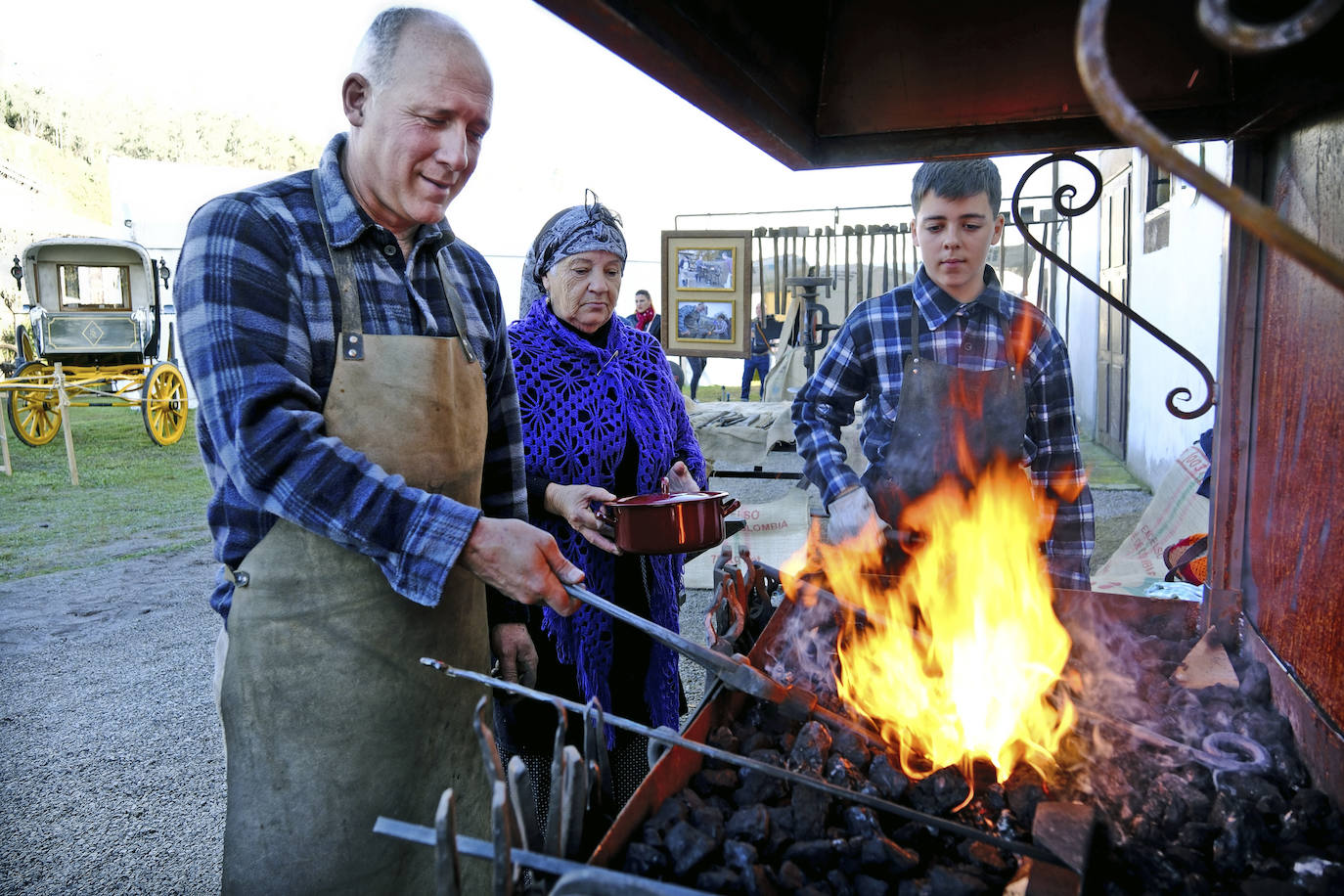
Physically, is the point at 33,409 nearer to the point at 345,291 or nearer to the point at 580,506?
the point at 580,506

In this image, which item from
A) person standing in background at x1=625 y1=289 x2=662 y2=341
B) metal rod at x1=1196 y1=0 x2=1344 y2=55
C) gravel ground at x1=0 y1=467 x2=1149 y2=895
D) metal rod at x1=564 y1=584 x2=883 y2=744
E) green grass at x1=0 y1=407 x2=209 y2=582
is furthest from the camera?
person standing in background at x1=625 y1=289 x2=662 y2=341

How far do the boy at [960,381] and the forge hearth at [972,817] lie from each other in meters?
0.93

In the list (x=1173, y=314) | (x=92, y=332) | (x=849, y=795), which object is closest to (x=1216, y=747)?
(x=849, y=795)

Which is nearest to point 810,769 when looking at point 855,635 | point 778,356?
point 855,635

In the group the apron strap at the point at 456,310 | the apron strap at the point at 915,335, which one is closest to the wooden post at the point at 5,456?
the apron strap at the point at 456,310

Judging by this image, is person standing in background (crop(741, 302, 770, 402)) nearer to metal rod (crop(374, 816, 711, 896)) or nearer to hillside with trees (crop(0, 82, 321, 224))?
metal rod (crop(374, 816, 711, 896))

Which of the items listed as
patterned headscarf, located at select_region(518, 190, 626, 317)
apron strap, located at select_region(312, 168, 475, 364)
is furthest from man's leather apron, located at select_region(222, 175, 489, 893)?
patterned headscarf, located at select_region(518, 190, 626, 317)

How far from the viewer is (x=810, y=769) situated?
1298 mm

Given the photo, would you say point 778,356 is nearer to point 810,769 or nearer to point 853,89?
point 853,89

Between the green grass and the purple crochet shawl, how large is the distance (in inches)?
205

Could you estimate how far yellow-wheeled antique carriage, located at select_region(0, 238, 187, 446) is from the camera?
1088cm

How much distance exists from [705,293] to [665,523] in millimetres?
5500

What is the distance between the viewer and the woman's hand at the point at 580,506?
2041 millimetres

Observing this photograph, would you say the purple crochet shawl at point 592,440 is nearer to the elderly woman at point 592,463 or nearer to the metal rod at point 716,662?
the elderly woman at point 592,463
